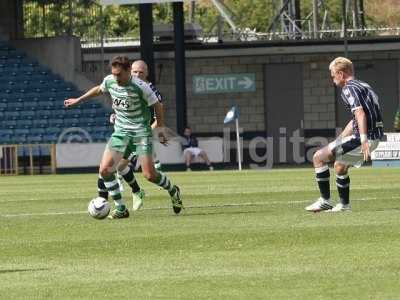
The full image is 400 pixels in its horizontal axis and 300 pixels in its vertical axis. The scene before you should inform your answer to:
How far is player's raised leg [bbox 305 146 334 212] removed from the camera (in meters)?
16.8

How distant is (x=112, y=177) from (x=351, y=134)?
313 centimetres

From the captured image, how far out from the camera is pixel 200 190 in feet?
84.0

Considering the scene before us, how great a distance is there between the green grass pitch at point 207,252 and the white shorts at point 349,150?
2.22ft

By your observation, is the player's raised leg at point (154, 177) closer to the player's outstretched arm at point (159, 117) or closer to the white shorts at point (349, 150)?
the player's outstretched arm at point (159, 117)

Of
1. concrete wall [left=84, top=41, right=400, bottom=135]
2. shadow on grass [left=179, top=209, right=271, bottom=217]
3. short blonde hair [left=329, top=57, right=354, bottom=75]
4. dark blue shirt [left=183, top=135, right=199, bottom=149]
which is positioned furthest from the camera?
concrete wall [left=84, top=41, right=400, bottom=135]

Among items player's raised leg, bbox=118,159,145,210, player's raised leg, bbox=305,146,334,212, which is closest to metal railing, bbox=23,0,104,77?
player's raised leg, bbox=118,159,145,210

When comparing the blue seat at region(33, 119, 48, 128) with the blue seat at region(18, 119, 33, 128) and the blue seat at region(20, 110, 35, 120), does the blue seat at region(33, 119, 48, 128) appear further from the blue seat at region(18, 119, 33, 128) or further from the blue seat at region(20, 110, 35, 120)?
the blue seat at region(20, 110, 35, 120)

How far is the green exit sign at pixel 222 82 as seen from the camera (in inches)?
1960

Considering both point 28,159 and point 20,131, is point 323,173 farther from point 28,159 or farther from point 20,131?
point 20,131

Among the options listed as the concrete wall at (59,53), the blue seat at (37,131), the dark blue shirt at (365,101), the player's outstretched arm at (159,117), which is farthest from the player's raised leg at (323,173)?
the concrete wall at (59,53)

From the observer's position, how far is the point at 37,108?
4584cm

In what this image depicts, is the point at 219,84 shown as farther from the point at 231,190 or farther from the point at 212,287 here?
the point at 212,287

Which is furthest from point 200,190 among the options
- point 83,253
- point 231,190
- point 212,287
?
point 212,287

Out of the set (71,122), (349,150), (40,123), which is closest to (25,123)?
(40,123)
